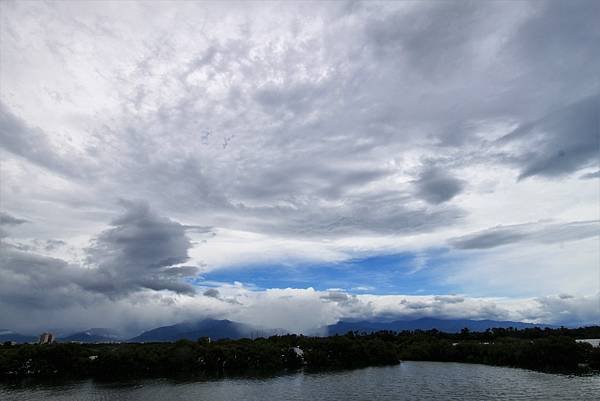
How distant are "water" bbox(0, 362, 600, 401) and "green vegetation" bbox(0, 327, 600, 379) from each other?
17.5 metres

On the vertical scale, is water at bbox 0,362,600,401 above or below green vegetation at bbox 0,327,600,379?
below

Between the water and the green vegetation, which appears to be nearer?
the water

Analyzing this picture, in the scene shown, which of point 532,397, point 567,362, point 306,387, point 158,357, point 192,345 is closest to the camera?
point 532,397

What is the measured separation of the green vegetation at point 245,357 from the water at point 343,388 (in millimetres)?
17487

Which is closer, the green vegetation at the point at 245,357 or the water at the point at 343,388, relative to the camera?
the water at the point at 343,388

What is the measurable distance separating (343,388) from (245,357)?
58122mm

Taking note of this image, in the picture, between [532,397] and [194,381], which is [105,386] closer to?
[194,381]

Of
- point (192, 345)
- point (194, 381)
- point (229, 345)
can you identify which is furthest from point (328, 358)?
point (194, 381)

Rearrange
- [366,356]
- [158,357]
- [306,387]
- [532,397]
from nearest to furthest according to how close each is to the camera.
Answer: [532,397], [306,387], [158,357], [366,356]

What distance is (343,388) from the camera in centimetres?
9981

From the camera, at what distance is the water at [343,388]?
8638 centimetres

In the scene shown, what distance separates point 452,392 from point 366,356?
8149cm

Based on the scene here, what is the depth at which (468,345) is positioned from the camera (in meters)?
171

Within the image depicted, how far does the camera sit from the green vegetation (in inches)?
5084
